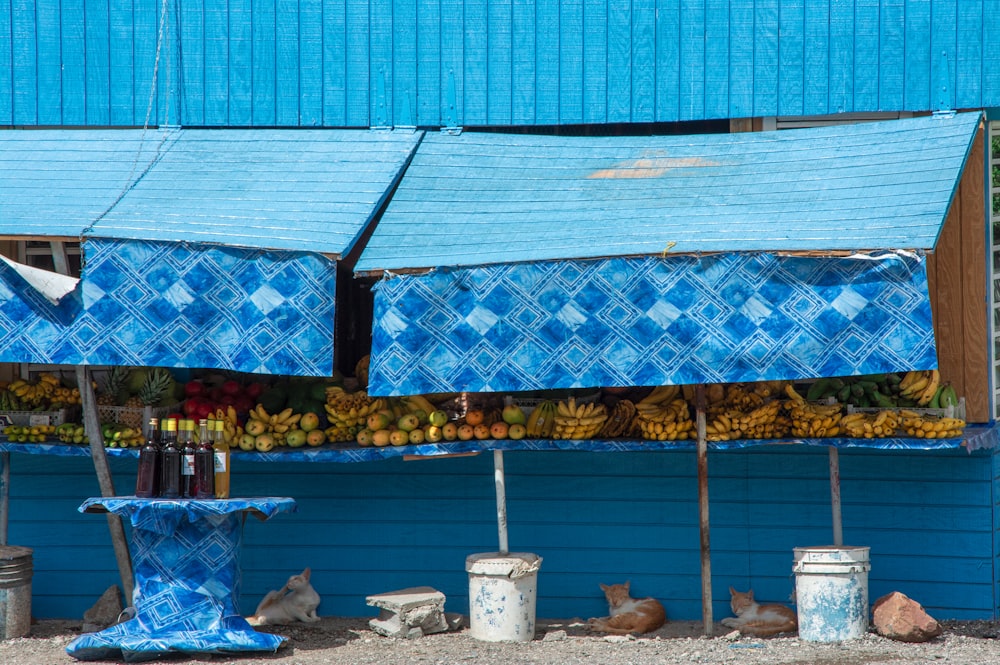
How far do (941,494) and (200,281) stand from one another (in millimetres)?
5140

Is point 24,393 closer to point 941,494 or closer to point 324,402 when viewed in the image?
point 324,402

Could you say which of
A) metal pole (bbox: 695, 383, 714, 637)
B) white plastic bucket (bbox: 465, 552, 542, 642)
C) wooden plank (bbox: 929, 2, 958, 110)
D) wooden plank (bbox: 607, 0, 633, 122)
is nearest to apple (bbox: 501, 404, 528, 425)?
white plastic bucket (bbox: 465, 552, 542, 642)

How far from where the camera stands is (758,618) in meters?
8.74

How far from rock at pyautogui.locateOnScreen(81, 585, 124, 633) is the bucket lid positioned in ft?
8.30

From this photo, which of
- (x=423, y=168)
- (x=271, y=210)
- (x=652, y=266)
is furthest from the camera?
(x=423, y=168)

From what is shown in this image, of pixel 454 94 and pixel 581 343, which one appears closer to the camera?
pixel 581 343

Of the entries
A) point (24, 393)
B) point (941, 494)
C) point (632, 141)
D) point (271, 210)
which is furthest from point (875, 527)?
point (24, 393)

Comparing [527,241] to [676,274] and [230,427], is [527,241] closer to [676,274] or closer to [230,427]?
[676,274]

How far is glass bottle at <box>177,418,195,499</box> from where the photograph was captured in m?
7.99

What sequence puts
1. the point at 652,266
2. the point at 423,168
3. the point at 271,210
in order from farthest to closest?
the point at 423,168 → the point at 271,210 → the point at 652,266

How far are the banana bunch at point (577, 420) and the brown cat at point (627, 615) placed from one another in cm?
119

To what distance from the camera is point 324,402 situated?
9250mm

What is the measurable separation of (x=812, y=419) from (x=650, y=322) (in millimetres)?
1391

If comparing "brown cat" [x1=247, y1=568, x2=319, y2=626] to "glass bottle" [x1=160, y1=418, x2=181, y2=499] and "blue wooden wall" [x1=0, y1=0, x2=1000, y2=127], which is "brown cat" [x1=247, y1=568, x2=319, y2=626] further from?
"blue wooden wall" [x1=0, y1=0, x2=1000, y2=127]
